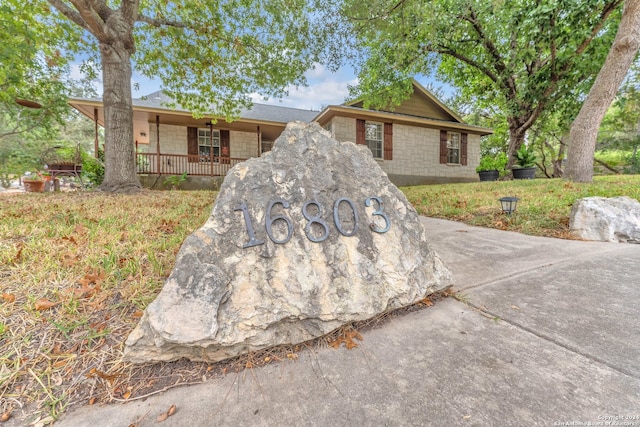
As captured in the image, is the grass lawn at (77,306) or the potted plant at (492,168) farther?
the potted plant at (492,168)

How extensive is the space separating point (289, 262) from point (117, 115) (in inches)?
206

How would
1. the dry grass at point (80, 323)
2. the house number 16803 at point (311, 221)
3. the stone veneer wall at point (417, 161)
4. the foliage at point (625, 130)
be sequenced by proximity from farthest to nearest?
the foliage at point (625, 130) < the stone veneer wall at point (417, 161) < the house number 16803 at point (311, 221) < the dry grass at point (80, 323)

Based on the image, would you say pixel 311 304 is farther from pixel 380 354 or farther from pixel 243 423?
pixel 243 423

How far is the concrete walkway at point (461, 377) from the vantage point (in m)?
0.95

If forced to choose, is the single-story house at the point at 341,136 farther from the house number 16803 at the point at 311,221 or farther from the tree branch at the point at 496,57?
the house number 16803 at the point at 311,221

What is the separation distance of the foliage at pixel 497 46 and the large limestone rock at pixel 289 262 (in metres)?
4.78

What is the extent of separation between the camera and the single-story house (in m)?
9.46

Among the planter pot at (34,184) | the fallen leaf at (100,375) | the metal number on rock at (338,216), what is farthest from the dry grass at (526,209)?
the planter pot at (34,184)

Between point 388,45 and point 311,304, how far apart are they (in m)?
8.73

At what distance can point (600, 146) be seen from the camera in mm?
16516

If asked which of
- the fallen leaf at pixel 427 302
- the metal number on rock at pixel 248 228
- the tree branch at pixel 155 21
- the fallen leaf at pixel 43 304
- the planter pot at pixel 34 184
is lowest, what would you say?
the fallen leaf at pixel 427 302

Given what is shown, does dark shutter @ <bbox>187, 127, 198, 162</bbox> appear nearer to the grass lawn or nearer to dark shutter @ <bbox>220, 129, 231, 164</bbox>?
dark shutter @ <bbox>220, 129, 231, 164</bbox>

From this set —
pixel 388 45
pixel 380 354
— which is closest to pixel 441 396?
pixel 380 354

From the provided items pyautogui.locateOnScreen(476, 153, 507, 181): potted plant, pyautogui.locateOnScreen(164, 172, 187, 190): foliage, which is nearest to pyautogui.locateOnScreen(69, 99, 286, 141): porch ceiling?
pyautogui.locateOnScreen(164, 172, 187, 190): foliage
